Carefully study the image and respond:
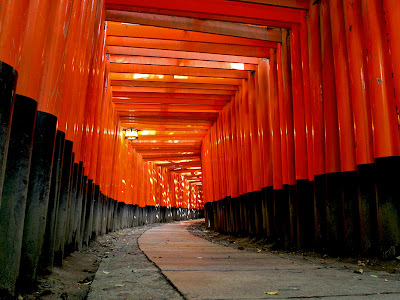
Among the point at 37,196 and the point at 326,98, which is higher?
the point at 326,98

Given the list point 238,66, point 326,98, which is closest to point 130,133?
point 238,66

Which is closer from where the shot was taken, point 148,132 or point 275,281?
point 275,281

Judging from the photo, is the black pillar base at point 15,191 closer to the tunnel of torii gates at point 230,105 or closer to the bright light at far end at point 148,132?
the tunnel of torii gates at point 230,105

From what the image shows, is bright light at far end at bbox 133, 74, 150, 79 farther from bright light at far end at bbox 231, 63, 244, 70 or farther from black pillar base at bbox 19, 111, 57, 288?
black pillar base at bbox 19, 111, 57, 288

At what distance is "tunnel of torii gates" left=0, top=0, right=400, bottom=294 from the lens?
1.88 meters

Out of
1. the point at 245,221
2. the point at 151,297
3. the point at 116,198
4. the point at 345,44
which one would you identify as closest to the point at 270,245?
the point at 245,221

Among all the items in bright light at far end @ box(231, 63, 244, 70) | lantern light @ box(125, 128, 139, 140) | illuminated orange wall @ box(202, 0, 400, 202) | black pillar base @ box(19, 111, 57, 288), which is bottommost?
black pillar base @ box(19, 111, 57, 288)

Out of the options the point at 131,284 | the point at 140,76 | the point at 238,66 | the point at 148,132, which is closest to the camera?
the point at 131,284

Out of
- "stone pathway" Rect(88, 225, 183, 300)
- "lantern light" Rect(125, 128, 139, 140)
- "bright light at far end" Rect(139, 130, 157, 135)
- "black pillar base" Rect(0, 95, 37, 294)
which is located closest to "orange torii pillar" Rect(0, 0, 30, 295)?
"black pillar base" Rect(0, 95, 37, 294)

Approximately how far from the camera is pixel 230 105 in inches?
358

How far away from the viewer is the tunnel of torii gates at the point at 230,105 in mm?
1880

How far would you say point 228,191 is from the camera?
918 centimetres

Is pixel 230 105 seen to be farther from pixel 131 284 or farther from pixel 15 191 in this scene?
pixel 15 191

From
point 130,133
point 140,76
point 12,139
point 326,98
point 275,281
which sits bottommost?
point 275,281
